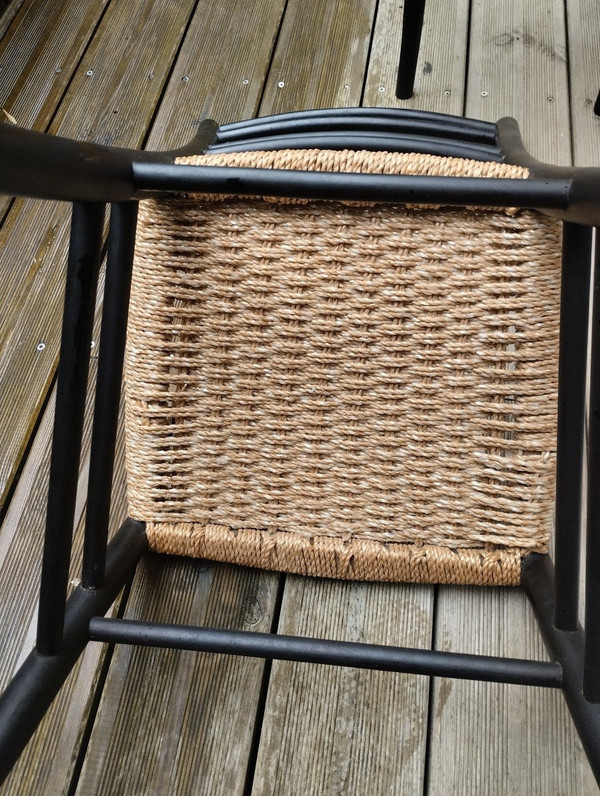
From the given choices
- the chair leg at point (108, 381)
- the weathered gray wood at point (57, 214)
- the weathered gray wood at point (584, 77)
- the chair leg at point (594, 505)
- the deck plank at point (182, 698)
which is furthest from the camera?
the weathered gray wood at point (584, 77)

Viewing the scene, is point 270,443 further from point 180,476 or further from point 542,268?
point 542,268

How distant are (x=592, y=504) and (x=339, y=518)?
28 cm

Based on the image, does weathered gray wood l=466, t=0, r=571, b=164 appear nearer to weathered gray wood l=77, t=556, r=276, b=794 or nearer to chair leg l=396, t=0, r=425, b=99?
chair leg l=396, t=0, r=425, b=99

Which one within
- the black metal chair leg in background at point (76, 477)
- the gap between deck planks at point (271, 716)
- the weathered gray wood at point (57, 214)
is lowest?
the gap between deck planks at point (271, 716)

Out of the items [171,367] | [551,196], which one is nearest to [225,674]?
[171,367]

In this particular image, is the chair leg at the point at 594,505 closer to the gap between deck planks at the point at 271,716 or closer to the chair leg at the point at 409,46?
the gap between deck planks at the point at 271,716

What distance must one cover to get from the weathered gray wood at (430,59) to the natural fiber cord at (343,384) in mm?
564

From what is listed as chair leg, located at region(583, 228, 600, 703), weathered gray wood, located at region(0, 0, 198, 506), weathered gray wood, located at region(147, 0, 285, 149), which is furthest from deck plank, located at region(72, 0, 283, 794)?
weathered gray wood, located at region(147, 0, 285, 149)

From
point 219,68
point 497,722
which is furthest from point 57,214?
point 497,722

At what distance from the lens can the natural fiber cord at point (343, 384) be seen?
601 millimetres

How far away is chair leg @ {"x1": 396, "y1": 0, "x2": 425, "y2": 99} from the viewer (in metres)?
0.95

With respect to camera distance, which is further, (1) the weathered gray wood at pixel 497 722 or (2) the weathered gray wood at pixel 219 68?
(2) the weathered gray wood at pixel 219 68

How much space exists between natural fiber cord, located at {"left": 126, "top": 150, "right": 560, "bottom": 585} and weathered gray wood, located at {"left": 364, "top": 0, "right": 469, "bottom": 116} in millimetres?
564

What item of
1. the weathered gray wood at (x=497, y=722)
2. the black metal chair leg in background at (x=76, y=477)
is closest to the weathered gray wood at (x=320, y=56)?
the black metal chair leg in background at (x=76, y=477)
